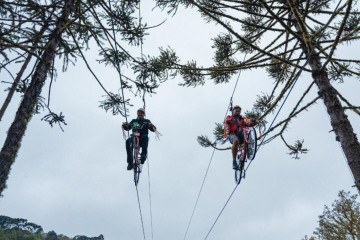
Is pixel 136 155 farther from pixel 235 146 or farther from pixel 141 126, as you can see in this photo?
pixel 235 146

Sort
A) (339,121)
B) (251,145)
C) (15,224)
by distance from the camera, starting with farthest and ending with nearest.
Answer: (15,224) < (251,145) < (339,121)

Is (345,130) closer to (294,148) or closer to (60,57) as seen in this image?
(294,148)

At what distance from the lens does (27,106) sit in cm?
579

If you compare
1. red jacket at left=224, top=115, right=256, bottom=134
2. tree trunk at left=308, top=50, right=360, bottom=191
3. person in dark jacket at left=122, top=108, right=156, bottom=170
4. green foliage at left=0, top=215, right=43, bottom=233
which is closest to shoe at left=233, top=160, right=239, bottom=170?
red jacket at left=224, top=115, right=256, bottom=134

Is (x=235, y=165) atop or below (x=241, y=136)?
below

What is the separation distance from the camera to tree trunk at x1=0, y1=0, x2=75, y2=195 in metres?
5.34

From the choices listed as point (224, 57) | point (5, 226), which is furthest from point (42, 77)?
point (5, 226)

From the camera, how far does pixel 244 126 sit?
28.5 feet

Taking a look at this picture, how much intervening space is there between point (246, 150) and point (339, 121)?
2.23 meters

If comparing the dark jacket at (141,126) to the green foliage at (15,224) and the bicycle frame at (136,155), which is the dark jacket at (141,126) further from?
the green foliage at (15,224)

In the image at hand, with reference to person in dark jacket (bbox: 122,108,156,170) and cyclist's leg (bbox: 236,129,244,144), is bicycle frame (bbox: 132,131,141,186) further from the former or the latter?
cyclist's leg (bbox: 236,129,244,144)

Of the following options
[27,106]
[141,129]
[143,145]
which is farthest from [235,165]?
[27,106]

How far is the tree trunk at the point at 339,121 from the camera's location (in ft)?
20.1

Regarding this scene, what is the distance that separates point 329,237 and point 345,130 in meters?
13.5
